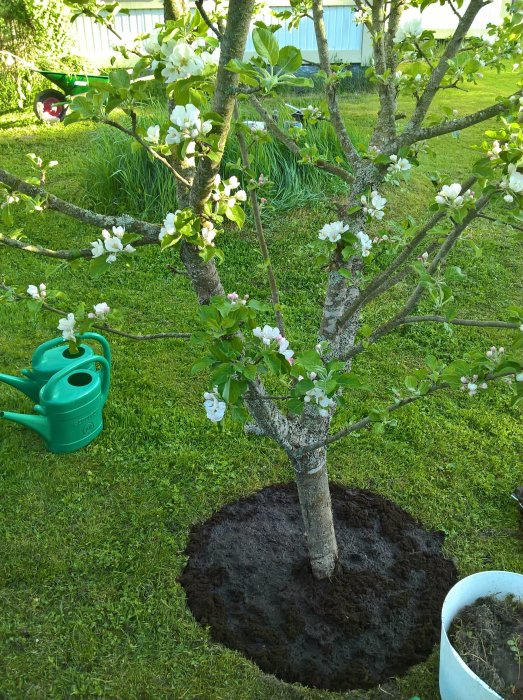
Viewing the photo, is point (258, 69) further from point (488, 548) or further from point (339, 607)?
point (488, 548)

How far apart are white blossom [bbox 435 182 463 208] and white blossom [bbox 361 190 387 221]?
0.92 ft

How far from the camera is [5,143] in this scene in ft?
26.4

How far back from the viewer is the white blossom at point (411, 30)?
7.09ft

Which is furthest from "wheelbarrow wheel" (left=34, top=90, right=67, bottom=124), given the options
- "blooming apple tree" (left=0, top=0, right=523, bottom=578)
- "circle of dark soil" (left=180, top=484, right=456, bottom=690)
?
"circle of dark soil" (left=180, top=484, right=456, bottom=690)

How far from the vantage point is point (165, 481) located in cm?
333

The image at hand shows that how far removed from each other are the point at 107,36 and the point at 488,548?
11.1m

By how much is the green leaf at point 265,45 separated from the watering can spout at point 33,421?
2511 millimetres

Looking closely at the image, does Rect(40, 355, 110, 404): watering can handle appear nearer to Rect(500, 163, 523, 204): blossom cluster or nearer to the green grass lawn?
the green grass lawn

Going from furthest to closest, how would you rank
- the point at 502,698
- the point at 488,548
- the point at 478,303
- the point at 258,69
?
the point at 478,303 → the point at 488,548 → the point at 502,698 → the point at 258,69

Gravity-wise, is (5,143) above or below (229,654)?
above

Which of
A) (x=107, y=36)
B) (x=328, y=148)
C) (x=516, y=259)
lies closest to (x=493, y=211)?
(x=516, y=259)

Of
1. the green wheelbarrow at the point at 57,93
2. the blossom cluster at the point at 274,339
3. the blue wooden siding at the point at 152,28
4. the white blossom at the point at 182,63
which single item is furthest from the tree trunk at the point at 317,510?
the blue wooden siding at the point at 152,28

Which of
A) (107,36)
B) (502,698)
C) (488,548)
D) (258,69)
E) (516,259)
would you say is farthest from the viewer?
(107,36)

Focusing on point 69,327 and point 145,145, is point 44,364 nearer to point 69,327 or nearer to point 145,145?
point 69,327
